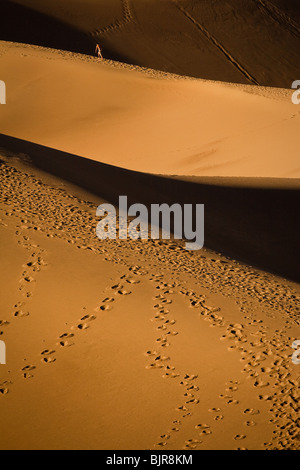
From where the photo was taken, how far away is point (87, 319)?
4645 mm

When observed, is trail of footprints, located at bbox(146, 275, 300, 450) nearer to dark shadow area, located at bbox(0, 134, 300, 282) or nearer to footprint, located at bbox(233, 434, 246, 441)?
footprint, located at bbox(233, 434, 246, 441)

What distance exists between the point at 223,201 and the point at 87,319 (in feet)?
15.7

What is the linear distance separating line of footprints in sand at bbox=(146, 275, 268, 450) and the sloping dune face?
17264 mm

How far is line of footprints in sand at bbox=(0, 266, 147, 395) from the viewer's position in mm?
4164

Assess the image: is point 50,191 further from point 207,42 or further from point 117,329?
point 207,42

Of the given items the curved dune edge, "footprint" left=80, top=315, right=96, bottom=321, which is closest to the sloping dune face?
the curved dune edge

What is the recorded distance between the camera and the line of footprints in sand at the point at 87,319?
4164mm

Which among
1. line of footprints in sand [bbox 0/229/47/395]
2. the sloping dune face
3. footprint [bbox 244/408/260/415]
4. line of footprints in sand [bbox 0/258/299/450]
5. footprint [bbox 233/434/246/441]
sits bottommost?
footprint [bbox 233/434/246/441]

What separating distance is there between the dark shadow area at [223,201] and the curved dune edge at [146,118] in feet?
3.84

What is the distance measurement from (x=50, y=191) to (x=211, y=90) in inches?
334

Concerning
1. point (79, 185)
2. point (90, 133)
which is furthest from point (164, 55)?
point (79, 185)

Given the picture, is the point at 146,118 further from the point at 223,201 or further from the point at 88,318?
the point at 88,318

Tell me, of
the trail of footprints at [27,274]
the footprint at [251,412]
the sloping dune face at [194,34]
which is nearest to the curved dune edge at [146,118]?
the trail of footprints at [27,274]

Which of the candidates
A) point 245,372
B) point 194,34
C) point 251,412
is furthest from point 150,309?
point 194,34
